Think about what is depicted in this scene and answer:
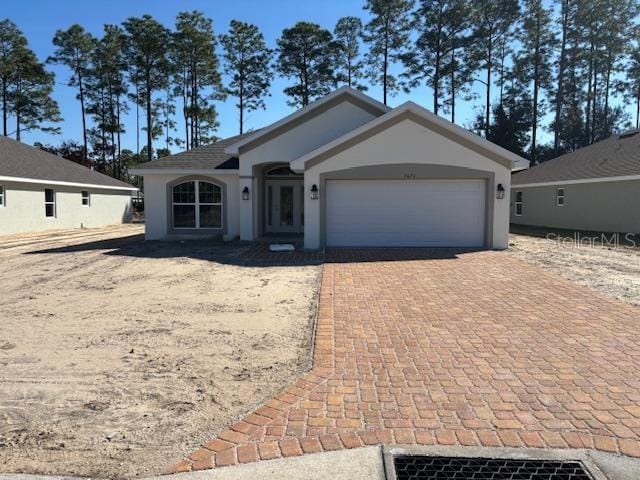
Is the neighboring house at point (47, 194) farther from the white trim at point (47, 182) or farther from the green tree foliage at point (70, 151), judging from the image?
the green tree foliage at point (70, 151)

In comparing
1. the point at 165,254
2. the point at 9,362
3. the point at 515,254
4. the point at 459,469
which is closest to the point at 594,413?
the point at 459,469

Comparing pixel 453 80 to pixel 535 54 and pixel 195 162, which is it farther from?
pixel 195 162

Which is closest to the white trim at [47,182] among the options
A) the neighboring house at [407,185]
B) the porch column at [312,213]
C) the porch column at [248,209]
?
the porch column at [248,209]

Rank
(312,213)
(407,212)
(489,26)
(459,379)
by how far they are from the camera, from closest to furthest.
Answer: (459,379) → (312,213) → (407,212) → (489,26)

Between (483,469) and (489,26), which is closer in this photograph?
(483,469)

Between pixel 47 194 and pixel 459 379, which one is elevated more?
pixel 47 194

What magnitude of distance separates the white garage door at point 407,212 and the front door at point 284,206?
4.98 metres

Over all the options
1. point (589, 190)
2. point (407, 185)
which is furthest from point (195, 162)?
point (589, 190)

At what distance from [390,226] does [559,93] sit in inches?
1282

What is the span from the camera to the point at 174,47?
40.5m

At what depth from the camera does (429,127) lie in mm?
14305

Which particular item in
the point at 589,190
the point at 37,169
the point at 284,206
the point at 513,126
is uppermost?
the point at 513,126

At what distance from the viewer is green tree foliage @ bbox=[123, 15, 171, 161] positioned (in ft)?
131

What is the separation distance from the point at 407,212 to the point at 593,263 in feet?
17.8
